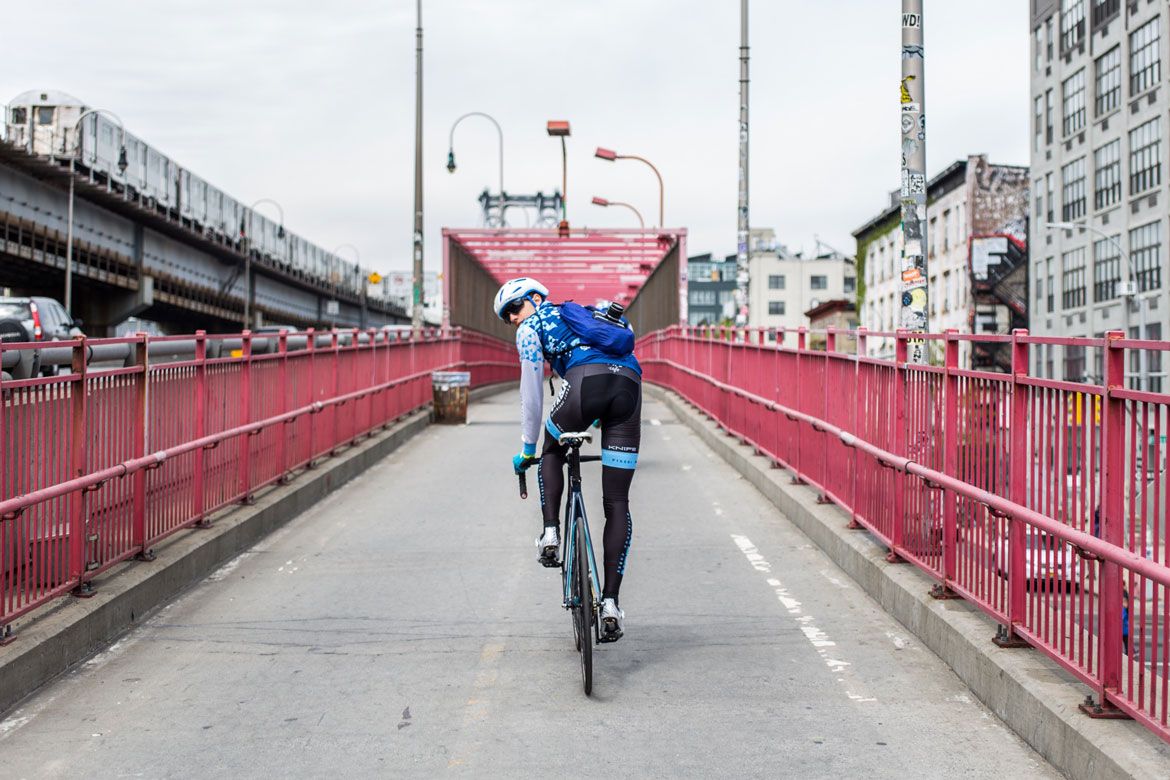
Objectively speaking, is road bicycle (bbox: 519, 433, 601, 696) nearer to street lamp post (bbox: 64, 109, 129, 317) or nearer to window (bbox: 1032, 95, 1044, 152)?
street lamp post (bbox: 64, 109, 129, 317)

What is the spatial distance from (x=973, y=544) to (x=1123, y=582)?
195 cm

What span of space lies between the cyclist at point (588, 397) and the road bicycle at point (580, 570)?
3.5 inches

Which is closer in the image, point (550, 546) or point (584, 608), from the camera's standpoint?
point (584, 608)

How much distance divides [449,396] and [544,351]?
56.2 feet

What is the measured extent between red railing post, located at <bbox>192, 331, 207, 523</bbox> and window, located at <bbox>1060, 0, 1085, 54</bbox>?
167ft

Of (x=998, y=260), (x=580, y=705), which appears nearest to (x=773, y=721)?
(x=580, y=705)

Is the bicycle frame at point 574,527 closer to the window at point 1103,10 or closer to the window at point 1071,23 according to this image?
the window at point 1103,10

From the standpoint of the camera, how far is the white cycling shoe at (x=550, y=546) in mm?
6703

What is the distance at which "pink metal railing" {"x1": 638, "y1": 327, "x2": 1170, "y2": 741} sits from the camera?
4.70 meters

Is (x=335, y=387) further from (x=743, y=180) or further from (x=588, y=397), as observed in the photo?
(x=743, y=180)

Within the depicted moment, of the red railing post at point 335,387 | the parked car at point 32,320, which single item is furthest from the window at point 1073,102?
the red railing post at point 335,387

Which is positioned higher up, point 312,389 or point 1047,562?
point 312,389

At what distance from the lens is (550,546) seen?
6699 mm

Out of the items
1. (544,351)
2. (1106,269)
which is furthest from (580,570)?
(1106,269)
